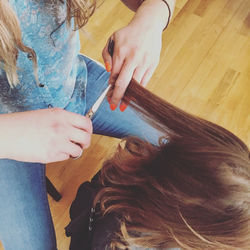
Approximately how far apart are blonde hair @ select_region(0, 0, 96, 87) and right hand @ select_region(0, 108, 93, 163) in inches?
4.1

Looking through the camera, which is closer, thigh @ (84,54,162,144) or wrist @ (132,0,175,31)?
wrist @ (132,0,175,31)

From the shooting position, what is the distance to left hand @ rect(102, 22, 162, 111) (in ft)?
1.65

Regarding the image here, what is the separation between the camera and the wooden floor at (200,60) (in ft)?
4.14

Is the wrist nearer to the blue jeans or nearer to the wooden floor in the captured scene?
the blue jeans

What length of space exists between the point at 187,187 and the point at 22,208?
0.38 metres

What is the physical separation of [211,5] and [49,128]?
1459 millimetres

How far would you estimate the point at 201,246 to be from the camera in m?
0.49

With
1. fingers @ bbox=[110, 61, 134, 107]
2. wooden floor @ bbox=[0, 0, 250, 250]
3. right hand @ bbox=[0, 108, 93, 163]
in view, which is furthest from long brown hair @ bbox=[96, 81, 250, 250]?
wooden floor @ bbox=[0, 0, 250, 250]

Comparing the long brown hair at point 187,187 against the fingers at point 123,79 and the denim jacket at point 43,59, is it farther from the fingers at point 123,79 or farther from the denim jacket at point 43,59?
the denim jacket at point 43,59

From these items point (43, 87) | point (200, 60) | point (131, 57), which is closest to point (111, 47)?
point (131, 57)

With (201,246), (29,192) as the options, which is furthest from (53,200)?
(201,246)

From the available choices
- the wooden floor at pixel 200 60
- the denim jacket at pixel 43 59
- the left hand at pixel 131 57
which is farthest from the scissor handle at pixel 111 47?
the wooden floor at pixel 200 60

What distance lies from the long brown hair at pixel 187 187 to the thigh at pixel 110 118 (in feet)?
0.61

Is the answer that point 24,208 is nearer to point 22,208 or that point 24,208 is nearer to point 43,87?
point 22,208
